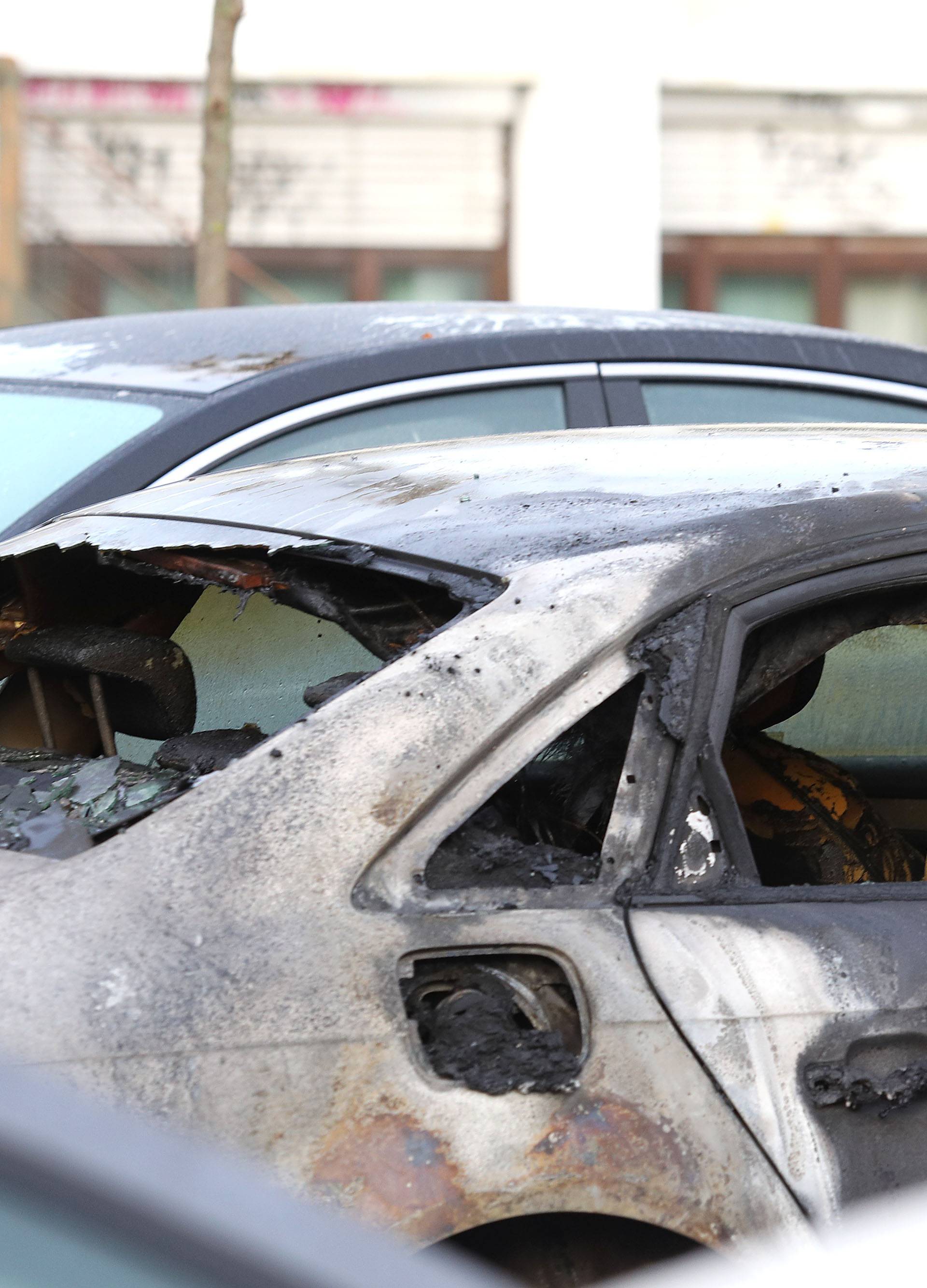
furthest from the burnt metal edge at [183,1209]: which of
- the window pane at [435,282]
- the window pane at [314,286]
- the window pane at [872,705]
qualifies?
the window pane at [435,282]

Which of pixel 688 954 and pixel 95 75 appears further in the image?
pixel 95 75

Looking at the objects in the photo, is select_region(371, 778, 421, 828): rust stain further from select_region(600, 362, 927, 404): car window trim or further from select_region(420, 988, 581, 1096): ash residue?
select_region(600, 362, 927, 404): car window trim

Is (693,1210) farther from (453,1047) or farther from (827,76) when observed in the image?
(827,76)

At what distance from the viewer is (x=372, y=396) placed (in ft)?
12.2

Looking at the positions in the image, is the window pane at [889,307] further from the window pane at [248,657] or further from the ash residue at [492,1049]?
the ash residue at [492,1049]

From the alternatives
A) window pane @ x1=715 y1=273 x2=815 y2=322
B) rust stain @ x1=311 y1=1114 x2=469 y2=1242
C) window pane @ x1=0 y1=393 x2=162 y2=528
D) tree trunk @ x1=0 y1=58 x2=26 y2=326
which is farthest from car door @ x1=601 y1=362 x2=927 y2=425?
window pane @ x1=715 y1=273 x2=815 y2=322

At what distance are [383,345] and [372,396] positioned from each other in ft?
0.57

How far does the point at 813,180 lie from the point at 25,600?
11.5 metres

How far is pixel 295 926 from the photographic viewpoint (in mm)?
1616

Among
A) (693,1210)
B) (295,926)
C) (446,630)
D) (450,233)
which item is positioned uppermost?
(450,233)

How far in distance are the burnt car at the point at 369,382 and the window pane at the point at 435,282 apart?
8.53 meters

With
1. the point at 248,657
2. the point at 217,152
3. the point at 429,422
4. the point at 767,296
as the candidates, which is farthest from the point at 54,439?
the point at 767,296

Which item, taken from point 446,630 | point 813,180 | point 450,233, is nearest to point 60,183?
point 450,233

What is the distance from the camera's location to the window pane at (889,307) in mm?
13367
